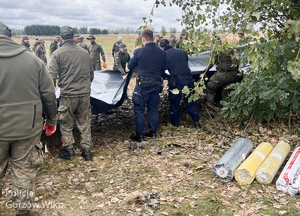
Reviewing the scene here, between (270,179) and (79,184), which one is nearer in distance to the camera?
(270,179)

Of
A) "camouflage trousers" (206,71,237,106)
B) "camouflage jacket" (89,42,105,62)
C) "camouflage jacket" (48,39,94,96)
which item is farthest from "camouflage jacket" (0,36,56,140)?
"camouflage jacket" (89,42,105,62)

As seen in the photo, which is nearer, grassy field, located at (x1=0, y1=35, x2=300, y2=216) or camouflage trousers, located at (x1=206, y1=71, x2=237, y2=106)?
grassy field, located at (x1=0, y1=35, x2=300, y2=216)

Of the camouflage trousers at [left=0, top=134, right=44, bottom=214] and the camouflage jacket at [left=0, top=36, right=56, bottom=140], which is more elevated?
the camouflage jacket at [left=0, top=36, right=56, bottom=140]

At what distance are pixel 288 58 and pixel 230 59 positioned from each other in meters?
1.85

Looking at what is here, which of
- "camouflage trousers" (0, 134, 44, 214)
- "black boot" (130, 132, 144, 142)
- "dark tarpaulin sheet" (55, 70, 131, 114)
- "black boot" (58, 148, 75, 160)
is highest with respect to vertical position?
"dark tarpaulin sheet" (55, 70, 131, 114)

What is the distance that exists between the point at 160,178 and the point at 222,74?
3.58 metres

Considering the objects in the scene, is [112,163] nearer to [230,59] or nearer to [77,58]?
[77,58]

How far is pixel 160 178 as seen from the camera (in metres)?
4.34

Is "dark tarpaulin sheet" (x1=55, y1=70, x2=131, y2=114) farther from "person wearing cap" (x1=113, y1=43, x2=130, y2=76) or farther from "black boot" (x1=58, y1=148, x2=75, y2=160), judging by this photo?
"person wearing cap" (x1=113, y1=43, x2=130, y2=76)

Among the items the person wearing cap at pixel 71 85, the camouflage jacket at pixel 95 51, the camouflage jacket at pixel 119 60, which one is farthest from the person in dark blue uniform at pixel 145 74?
the camouflage jacket at pixel 95 51

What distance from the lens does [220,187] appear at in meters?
4.00

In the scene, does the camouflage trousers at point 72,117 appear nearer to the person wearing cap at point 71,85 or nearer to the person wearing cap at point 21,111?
the person wearing cap at point 71,85

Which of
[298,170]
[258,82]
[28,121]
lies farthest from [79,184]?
[258,82]

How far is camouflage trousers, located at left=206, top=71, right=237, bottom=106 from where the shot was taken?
698 cm
